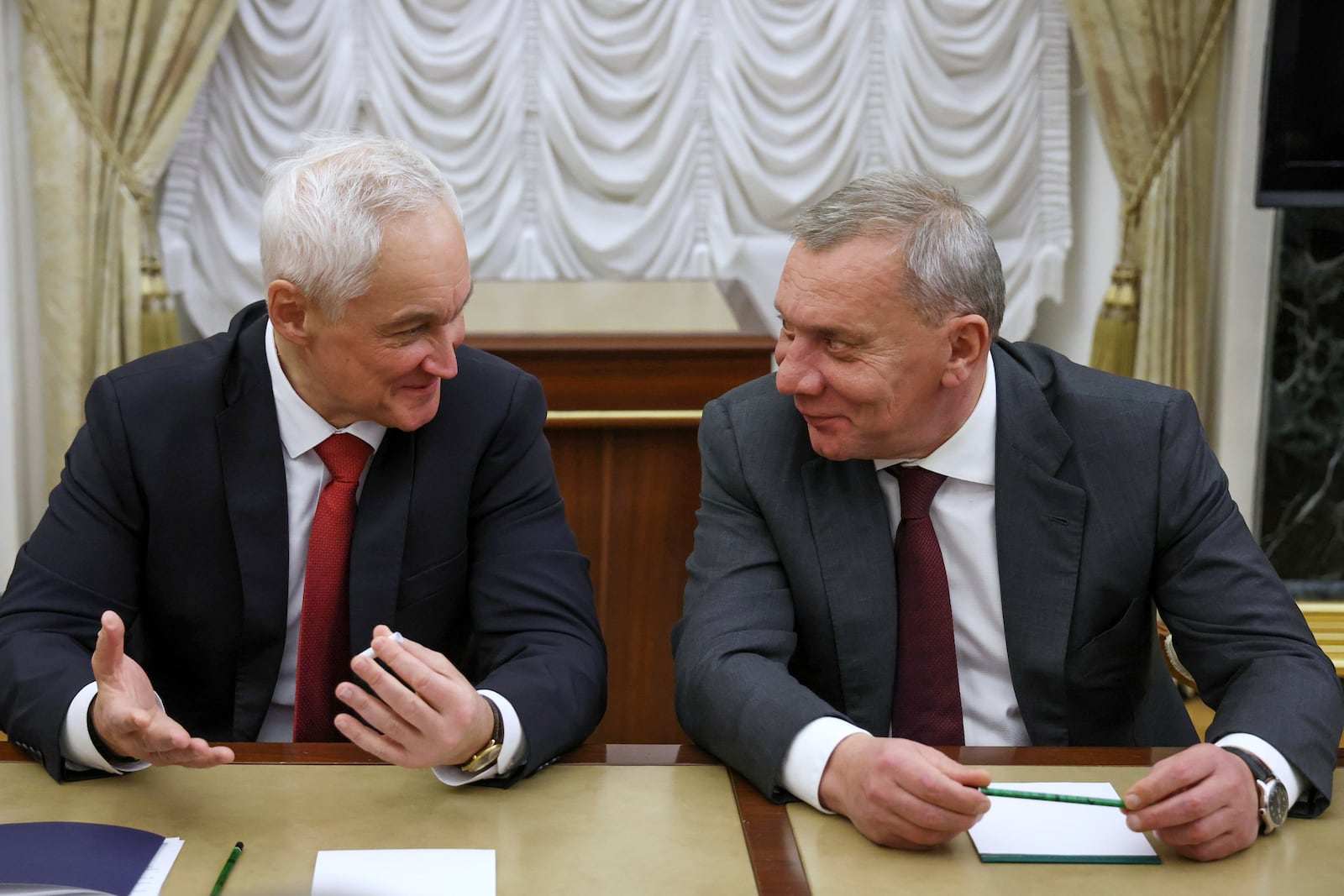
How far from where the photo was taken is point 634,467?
288 centimetres

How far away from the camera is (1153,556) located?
190 cm

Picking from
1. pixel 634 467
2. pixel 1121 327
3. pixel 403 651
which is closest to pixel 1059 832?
pixel 403 651

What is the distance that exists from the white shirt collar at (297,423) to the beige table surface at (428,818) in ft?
1.65

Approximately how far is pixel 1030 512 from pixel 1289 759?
47 cm

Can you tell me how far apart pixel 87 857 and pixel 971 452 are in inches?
46.5

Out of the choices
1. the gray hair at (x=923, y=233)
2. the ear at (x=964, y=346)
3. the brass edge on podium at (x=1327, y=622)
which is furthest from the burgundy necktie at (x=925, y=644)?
the brass edge on podium at (x=1327, y=622)

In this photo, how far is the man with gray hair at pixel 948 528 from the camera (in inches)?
71.2

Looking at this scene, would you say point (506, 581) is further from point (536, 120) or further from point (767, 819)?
point (536, 120)

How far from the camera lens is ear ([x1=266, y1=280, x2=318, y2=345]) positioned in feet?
5.96

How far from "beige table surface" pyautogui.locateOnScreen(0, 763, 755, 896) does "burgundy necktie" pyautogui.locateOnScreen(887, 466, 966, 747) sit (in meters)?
0.38

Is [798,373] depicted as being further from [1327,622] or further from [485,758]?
[1327,622]

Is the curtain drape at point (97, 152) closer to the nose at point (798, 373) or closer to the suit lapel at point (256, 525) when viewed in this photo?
the suit lapel at point (256, 525)

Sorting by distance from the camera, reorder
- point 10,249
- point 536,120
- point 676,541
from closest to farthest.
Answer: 1. point 676,541
2. point 10,249
3. point 536,120

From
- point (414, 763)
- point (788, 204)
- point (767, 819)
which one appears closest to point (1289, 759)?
point (767, 819)
